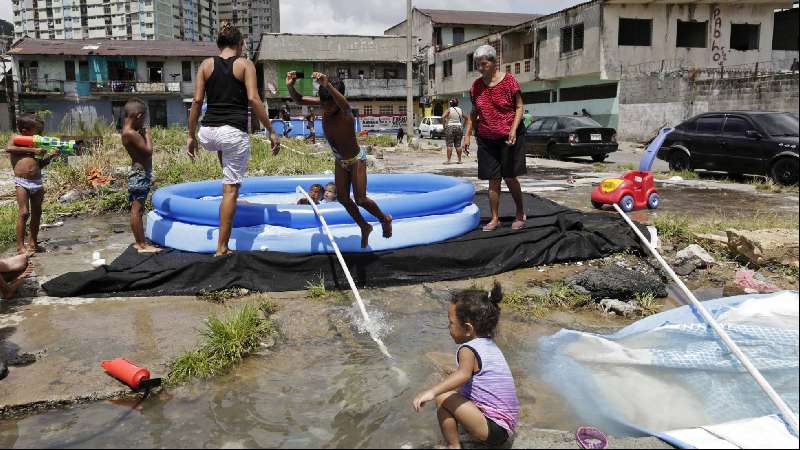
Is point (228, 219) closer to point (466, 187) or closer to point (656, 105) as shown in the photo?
point (466, 187)

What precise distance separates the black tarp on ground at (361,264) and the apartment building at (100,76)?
42.8 metres

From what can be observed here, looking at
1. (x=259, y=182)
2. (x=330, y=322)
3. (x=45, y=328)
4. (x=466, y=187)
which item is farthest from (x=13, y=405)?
(x=259, y=182)

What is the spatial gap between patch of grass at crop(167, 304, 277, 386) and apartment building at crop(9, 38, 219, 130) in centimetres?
4425

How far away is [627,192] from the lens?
302 inches

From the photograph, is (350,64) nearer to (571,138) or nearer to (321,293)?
(571,138)

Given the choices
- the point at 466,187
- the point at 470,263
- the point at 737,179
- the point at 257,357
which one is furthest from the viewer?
the point at 737,179

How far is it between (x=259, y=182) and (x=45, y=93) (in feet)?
147

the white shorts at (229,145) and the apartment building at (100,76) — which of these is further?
the apartment building at (100,76)

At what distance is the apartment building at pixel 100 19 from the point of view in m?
106

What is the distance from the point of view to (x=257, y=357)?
3590mm

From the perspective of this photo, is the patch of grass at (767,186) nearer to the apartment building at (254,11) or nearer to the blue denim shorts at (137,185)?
the blue denim shorts at (137,185)

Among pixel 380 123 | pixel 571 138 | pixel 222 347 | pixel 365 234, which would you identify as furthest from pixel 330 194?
pixel 380 123

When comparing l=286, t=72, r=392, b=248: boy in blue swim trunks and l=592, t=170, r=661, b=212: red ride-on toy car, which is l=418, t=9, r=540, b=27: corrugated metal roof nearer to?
l=592, t=170, r=661, b=212: red ride-on toy car

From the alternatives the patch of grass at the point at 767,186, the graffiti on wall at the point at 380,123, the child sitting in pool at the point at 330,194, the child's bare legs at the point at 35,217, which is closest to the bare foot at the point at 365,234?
the child sitting in pool at the point at 330,194
